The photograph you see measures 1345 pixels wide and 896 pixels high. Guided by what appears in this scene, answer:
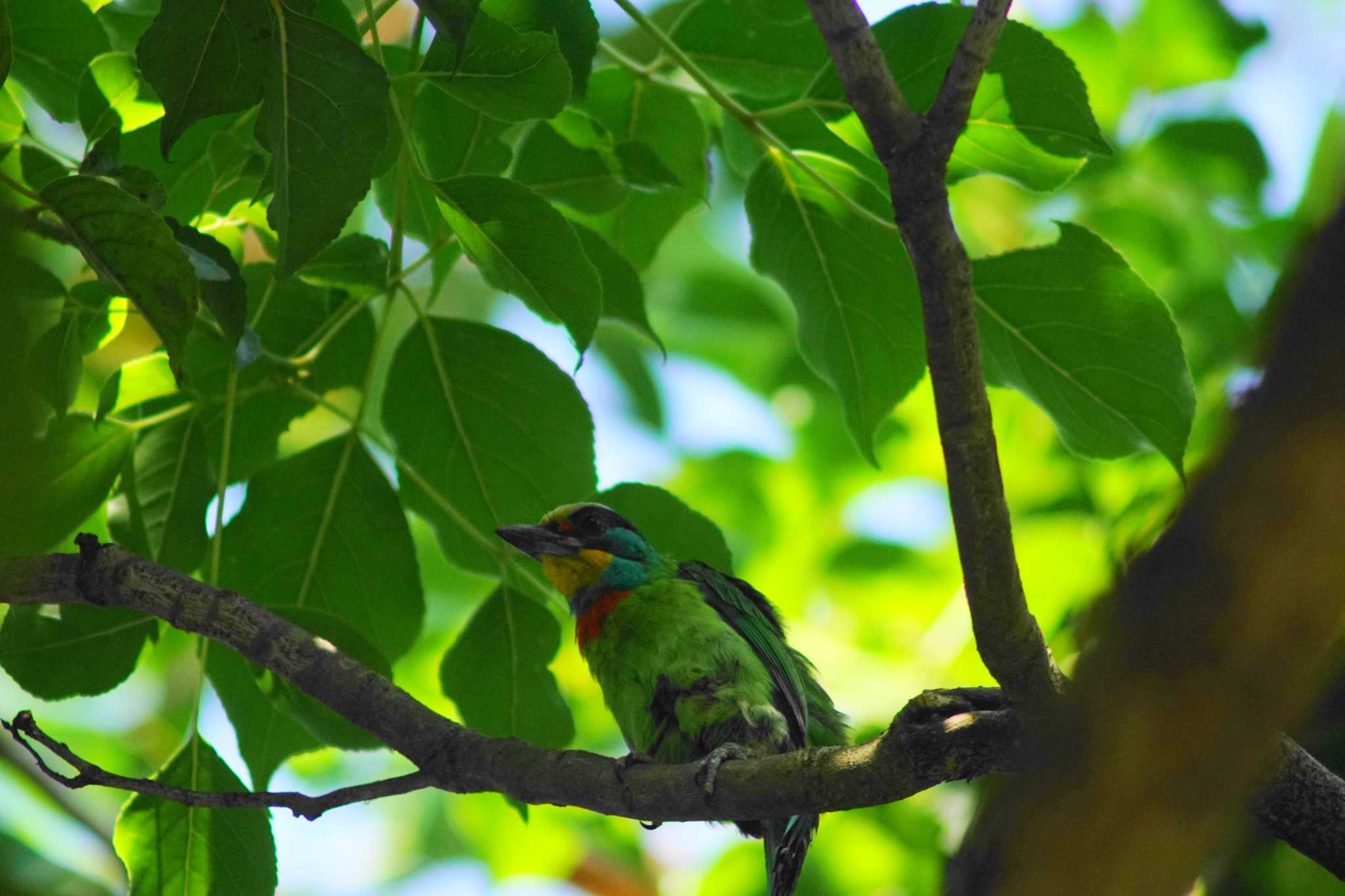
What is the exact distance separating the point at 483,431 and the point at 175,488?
809mm

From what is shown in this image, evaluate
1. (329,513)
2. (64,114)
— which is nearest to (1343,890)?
(329,513)

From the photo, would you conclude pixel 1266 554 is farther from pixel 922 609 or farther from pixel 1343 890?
pixel 922 609

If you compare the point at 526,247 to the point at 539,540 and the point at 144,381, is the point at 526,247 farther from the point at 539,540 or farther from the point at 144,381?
the point at 539,540

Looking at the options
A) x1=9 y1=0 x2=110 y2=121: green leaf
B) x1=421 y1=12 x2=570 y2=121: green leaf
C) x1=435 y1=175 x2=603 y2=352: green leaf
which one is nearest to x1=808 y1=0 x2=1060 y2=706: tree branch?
x1=421 y1=12 x2=570 y2=121: green leaf

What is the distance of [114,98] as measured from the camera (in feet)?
9.77

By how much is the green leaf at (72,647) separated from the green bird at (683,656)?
993 millimetres

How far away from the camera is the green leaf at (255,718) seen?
331 centimetres

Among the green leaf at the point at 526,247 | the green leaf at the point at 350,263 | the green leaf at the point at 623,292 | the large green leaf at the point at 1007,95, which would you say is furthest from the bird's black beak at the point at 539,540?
the large green leaf at the point at 1007,95

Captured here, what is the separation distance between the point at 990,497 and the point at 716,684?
1714 millimetres

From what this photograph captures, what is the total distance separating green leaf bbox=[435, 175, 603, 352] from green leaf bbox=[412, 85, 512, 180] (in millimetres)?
504

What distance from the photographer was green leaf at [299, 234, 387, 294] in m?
3.12

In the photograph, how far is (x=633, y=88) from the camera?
3674mm

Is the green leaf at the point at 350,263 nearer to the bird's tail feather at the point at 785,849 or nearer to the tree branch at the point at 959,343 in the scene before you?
the tree branch at the point at 959,343

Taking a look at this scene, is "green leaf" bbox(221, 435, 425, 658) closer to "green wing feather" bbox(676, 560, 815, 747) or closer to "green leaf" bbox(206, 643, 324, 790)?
"green leaf" bbox(206, 643, 324, 790)
